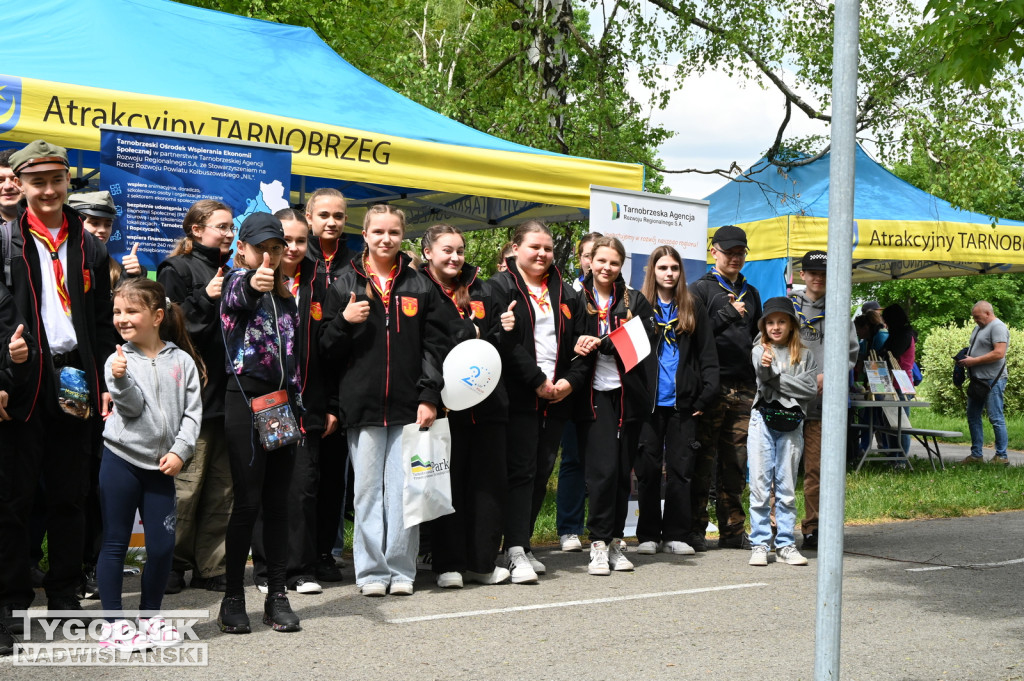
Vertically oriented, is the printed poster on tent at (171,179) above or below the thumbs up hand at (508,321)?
above

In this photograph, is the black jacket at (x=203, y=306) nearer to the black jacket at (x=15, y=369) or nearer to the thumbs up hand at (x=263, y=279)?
the thumbs up hand at (x=263, y=279)

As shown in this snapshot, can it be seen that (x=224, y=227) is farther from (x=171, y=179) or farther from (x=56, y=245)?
(x=56, y=245)

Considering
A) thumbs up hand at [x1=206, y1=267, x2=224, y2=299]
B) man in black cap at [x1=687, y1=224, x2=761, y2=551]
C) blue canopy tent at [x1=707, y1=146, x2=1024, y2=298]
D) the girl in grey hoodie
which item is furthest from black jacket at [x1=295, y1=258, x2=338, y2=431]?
blue canopy tent at [x1=707, y1=146, x2=1024, y2=298]

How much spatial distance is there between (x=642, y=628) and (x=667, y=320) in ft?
8.58

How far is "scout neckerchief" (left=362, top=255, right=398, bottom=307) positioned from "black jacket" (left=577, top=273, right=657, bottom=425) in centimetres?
142

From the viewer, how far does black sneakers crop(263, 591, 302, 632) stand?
16.8 ft

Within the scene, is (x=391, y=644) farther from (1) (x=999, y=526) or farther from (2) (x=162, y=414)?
(1) (x=999, y=526)

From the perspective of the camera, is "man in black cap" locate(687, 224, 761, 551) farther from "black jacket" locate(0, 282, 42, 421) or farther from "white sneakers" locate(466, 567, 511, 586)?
"black jacket" locate(0, 282, 42, 421)

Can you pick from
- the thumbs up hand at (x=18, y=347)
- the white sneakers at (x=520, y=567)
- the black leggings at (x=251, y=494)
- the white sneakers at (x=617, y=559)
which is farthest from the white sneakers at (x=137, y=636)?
the white sneakers at (x=617, y=559)

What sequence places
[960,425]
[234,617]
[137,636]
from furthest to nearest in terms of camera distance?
[960,425]
[234,617]
[137,636]

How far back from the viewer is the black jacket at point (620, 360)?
6926 mm

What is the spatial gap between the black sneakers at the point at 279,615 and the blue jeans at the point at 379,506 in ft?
2.78

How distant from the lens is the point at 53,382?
4926 millimetres

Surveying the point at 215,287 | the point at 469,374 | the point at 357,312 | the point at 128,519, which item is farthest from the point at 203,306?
the point at 469,374
